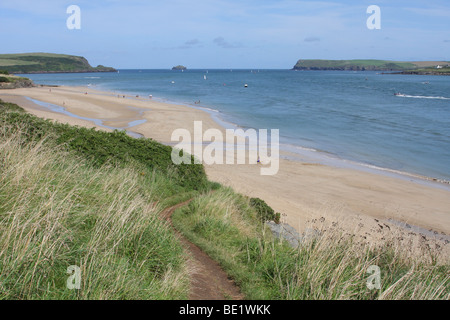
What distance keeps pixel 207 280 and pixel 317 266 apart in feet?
5.92

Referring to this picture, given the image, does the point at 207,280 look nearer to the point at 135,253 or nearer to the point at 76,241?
the point at 135,253

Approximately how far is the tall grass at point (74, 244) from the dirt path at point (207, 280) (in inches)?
12.8

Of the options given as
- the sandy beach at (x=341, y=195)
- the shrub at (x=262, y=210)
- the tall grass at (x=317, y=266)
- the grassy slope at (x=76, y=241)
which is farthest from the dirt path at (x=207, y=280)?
the sandy beach at (x=341, y=195)

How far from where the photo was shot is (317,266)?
576 centimetres

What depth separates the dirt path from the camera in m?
5.61

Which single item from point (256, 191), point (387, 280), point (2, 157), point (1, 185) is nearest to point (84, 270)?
point (1, 185)

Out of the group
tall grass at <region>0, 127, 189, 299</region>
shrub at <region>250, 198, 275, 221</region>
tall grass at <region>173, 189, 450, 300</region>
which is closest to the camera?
tall grass at <region>0, 127, 189, 299</region>

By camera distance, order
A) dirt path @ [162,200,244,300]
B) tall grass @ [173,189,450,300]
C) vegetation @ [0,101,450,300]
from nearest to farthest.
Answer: vegetation @ [0,101,450,300], tall grass @ [173,189,450,300], dirt path @ [162,200,244,300]

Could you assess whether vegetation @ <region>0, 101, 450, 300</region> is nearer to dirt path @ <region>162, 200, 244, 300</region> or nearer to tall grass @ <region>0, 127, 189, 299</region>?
tall grass @ <region>0, 127, 189, 299</region>

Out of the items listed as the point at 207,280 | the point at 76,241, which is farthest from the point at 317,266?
the point at 76,241

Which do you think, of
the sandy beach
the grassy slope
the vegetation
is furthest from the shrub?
the grassy slope

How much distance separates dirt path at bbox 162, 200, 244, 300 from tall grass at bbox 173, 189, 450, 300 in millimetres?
147
